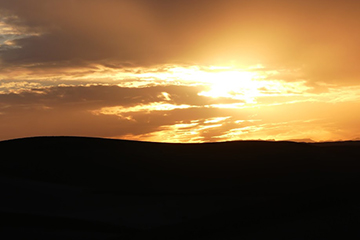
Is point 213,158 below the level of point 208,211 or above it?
Result: above

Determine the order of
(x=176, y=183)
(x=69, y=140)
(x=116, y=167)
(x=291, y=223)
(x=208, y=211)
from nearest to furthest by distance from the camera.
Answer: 1. (x=291, y=223)
2. (x=208, y=211)
3. (x=176, y=183)
4. (x=116, y=167)
5. (x=69, y=140)

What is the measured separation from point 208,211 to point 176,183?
21.9 ft

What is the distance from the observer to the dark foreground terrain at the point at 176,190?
16.1 meters

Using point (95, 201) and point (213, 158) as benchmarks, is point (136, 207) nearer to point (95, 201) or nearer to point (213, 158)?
point (95, 201)

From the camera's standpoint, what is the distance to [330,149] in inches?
1414

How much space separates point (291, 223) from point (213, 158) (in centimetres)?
1564

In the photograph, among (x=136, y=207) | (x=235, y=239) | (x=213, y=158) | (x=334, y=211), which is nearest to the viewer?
(x=235, y=239)

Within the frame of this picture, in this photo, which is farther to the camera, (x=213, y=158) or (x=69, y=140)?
(x=69, y=140)

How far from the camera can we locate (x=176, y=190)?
23250 mm

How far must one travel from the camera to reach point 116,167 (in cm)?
2825

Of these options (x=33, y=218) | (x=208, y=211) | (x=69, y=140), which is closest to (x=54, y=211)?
(x=33, y=218)

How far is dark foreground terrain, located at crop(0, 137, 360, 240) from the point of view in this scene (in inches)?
633

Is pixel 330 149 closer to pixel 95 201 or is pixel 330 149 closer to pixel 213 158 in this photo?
pixel 213 158

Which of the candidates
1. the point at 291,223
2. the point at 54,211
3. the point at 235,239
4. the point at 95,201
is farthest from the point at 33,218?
the point at 291,223
